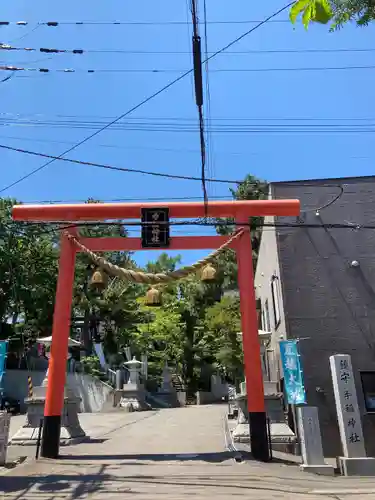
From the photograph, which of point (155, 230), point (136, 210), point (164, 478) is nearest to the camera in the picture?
point (164, 478)

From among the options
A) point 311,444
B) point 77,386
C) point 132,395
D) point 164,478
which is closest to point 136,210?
point 164,478

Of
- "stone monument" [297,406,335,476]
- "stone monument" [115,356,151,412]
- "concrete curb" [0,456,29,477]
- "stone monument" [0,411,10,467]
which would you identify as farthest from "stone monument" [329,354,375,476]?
"stone monument" [115,356,151,412]

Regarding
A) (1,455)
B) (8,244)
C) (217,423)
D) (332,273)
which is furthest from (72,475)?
(8,244)

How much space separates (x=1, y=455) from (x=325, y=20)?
33.4 ft

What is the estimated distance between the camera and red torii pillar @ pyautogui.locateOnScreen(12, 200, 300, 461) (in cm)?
1053

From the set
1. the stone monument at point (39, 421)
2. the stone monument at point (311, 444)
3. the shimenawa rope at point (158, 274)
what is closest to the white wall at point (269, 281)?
the shimenawa rope at point (158, 274)

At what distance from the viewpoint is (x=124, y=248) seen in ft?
39.8

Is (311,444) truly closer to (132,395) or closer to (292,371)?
(292,371)

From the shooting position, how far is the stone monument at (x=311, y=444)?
897cm

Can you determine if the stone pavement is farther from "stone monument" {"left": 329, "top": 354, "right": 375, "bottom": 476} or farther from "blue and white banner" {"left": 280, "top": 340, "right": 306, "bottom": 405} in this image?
"blue and white banner" {"left": 280, "top": 340, "right": 306, "bottom": 405}

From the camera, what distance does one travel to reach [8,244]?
94.4ft

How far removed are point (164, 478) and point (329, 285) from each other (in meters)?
6.98

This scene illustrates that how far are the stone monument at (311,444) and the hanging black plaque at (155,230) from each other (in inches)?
202

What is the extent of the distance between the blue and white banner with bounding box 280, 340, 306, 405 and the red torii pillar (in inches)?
33.7
